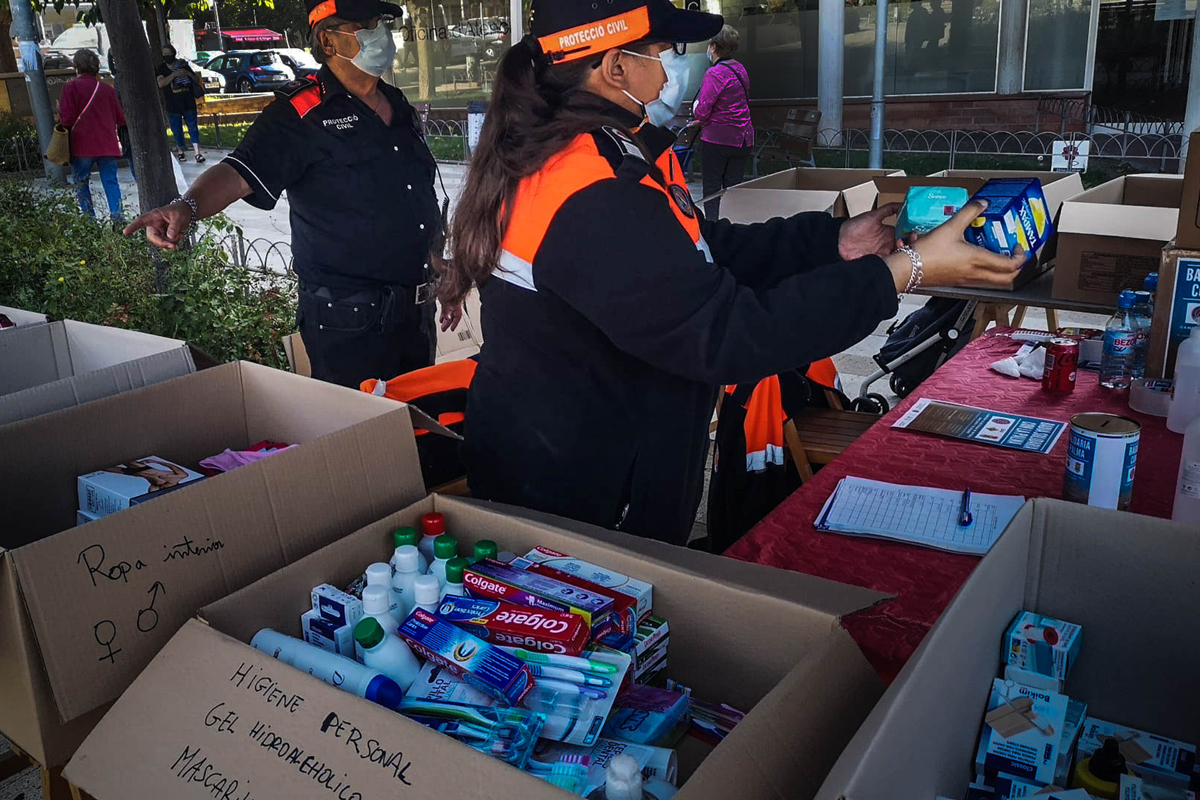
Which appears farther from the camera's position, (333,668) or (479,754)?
(333,668)

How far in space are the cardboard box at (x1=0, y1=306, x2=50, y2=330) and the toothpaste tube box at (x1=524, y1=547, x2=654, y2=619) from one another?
5.95 feet

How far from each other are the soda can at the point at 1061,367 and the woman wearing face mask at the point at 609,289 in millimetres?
685

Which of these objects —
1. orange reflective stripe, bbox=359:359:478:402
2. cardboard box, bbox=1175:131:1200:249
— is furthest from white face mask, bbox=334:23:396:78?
cardboard box, bbox=1175:131:1200:249

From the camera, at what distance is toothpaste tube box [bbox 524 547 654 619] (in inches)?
47.8

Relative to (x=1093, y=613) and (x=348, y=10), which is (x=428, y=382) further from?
(x=1093, y=613)

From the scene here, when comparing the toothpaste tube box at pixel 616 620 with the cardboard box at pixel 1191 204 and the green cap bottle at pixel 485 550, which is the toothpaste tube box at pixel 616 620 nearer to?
the green cap bottle at pixel 485 550

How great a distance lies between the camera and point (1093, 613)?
1197 millimetres

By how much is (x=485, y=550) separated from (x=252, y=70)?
90.6 feet

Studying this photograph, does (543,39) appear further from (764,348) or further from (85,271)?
(85,271)

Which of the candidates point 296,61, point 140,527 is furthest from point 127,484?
point 296,61

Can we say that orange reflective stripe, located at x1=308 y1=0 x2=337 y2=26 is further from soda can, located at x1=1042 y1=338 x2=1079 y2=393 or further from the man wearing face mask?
soda can, located at x1=1042 y1=338 x2=1079 y2=393

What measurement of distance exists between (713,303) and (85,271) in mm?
4061

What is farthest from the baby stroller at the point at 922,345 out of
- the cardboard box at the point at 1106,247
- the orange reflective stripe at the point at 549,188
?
the orange reflective stripe at the point at 549,188

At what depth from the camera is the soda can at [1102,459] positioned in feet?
5.24
